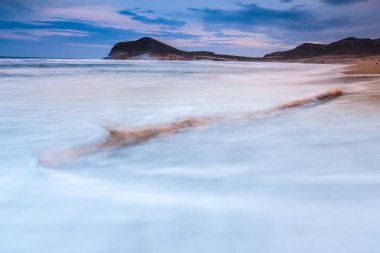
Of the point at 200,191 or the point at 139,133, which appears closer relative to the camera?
the point at 200,191

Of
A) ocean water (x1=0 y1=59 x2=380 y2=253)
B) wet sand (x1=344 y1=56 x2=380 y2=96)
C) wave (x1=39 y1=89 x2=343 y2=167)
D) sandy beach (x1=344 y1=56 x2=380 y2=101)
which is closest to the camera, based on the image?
ocean water (x1=0 y1=59 x2=380 y2=253)

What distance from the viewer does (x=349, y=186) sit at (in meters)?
1.86

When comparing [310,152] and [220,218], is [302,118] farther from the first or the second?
[220,218]

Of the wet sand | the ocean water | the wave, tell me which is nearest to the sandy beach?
the wet sand

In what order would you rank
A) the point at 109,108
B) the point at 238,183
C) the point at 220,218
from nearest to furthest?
the point at 220,218
the point at 238,183
the point at 109,108

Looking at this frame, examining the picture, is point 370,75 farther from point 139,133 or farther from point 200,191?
point 200,191

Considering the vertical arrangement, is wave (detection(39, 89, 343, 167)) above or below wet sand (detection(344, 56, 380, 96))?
below

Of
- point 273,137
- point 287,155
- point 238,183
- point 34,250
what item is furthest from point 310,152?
point 34,250

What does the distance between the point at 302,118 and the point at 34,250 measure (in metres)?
3.16

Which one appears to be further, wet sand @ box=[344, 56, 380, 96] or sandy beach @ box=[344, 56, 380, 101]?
wet sand @ box=[344, 56, 380, 96]

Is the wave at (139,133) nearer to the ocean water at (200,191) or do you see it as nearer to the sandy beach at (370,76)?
the ocean water at (200,191)

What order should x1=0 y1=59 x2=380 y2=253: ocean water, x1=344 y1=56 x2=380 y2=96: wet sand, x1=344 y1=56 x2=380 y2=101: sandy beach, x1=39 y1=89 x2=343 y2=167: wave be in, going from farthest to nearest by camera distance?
x1=344 y1=56 x2=380 y2=96: wet sand → x1=344 y1=56 x2=380 y2=101: sandy beach → x1=39 y1=89 x2=343 y2=167: wave → x1=0 y1=59 x2=380 y2=253: ocean water

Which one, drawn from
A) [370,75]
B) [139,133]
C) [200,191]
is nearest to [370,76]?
[370,75]

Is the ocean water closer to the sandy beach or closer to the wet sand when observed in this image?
the sandy beach
